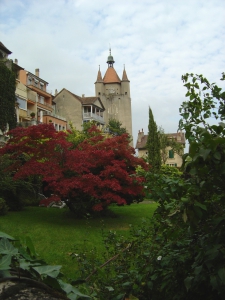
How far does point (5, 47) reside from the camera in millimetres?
36438

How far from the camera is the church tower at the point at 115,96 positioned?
87.8 m

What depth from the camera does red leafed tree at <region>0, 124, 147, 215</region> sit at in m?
13.1

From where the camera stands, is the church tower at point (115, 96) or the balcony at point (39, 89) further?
the church tower at point (115, 96)

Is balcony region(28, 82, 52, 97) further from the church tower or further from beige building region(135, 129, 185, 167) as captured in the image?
the church tower

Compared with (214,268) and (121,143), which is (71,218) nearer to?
(121,143)

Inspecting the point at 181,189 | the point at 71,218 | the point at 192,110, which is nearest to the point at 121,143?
the point at 71,218

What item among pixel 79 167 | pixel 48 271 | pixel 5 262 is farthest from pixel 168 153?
pixel 5 262

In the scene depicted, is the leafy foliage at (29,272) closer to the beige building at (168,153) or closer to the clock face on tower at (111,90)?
the beige building at (168,153)

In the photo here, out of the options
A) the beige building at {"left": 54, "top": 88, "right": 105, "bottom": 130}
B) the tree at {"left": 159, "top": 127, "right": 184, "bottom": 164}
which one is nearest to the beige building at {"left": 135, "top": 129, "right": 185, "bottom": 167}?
the tree at {"left": 159, "top": 127, "right": 184, "bottom": 164}

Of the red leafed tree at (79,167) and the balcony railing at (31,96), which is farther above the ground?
the balcony railing at (31,96)

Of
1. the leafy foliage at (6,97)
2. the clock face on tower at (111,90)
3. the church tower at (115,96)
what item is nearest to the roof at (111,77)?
the church tower at (115,96)

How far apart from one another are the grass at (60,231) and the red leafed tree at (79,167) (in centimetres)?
91

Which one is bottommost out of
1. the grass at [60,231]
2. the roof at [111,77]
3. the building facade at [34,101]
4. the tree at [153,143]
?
the grass at [60,231]

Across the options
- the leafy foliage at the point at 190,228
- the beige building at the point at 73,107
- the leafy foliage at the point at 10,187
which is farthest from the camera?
the beige building at the point at 73,107
